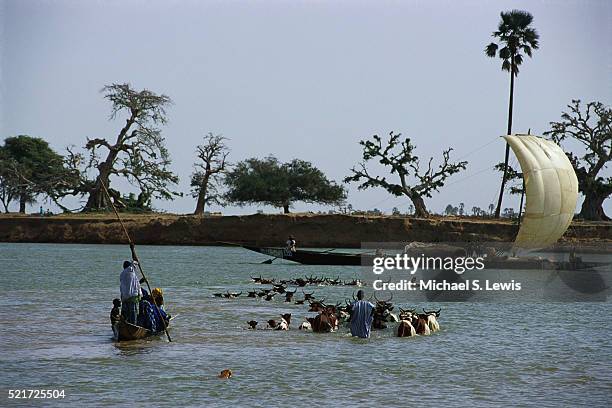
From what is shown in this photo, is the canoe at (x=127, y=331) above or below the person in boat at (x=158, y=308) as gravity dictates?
below

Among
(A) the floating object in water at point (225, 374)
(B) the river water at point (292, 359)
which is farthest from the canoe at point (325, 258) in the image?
(A) the floating object in water at point (225, 374)

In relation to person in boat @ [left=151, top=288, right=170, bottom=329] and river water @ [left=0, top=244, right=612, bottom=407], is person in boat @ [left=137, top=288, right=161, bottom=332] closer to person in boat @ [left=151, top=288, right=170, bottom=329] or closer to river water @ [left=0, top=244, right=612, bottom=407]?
person in boat @ [left=151, top=288, right=170, bottom=329]

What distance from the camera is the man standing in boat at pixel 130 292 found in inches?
900

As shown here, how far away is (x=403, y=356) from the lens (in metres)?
23.2

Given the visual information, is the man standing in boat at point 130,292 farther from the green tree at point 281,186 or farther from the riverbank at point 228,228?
the green tree at point 281,186

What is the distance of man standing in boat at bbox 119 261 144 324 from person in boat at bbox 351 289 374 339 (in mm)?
5316

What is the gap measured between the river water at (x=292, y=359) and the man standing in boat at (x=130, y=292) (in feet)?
2.27

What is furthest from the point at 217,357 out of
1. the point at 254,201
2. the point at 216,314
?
the point at 254,201

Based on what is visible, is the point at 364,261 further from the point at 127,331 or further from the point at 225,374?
the point at 225,374

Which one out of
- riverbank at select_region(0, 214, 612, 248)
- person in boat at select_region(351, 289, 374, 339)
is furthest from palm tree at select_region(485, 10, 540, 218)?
person in boat at select_region(351, 289, 374, 339)

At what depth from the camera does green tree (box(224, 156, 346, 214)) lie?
339 feet

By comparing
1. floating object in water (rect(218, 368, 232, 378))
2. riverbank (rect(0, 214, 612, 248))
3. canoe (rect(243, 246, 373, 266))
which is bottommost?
floating object in water (rect(218, 368, 232, 378))

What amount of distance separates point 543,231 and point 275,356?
117 ft

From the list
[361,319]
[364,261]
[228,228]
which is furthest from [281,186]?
[361,319]
